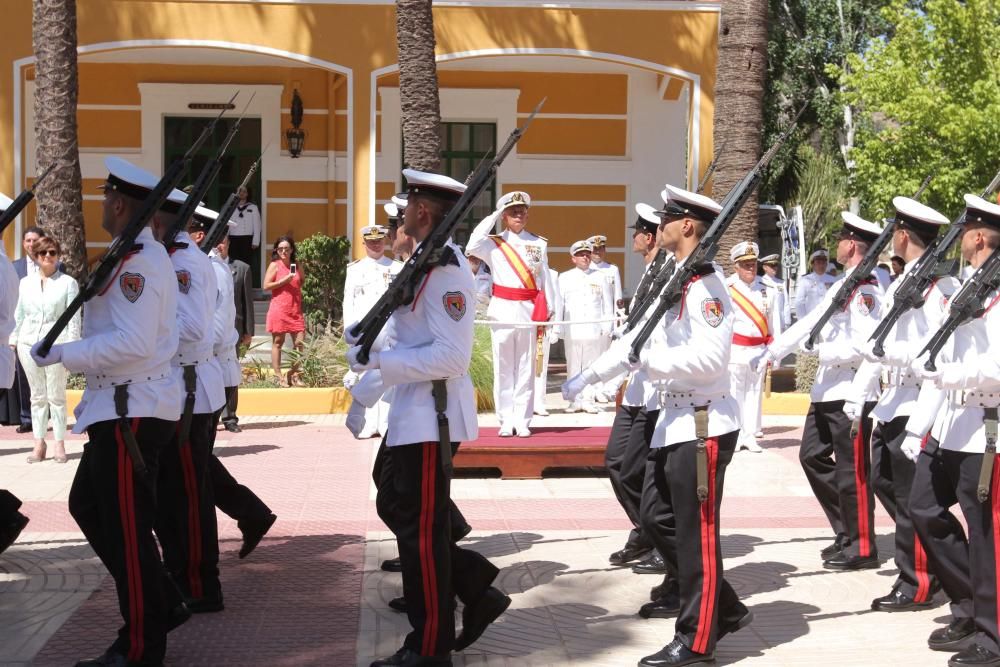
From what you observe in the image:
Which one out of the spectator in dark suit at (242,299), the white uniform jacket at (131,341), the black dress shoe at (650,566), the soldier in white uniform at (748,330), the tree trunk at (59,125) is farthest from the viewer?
the tree trunk at (59,125)

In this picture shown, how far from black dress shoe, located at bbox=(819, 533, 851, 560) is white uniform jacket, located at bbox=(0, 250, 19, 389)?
466 centimetres

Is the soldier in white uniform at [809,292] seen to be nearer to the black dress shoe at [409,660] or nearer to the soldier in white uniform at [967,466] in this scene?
the soldier in white uniform at [967,466]

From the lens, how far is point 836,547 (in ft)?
25.8

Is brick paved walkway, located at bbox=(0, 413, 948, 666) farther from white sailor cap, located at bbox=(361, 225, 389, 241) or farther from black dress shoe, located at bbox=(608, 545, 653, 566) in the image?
white sailor cap, located at bbox=(361, 225, 389, 241)

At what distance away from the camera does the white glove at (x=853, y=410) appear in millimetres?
7477

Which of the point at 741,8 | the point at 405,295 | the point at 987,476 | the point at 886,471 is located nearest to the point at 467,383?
the point at 405,295

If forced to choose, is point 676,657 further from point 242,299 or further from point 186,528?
point 242,299

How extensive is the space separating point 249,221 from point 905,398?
1555 centimetres

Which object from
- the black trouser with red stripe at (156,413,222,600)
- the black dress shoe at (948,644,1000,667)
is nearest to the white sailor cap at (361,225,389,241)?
the black trouser with red stripe at (156,413,222,600)

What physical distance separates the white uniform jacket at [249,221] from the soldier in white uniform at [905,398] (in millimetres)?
15084

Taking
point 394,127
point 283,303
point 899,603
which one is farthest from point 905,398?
point 394,127

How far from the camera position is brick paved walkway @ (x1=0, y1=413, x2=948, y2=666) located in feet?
20.0

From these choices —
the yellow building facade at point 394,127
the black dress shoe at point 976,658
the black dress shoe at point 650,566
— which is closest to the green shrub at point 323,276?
the yellow building facade at point 394,127

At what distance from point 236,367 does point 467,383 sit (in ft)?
7.64
